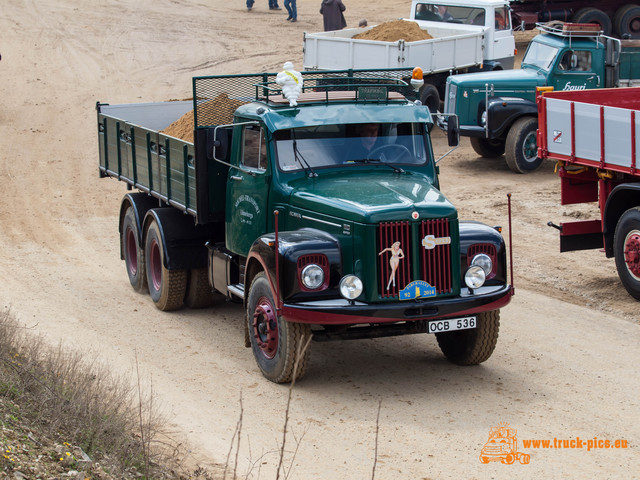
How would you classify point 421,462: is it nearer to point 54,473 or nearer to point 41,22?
point 54,473

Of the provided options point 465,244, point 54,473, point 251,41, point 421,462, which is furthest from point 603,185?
point 251,41

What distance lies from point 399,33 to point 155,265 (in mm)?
11672

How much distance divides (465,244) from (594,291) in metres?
3.90

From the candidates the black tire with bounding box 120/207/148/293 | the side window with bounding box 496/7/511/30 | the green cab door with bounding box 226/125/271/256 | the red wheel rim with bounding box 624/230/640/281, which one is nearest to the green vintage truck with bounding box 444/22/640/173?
the side window with bounding box 496/7/511/30

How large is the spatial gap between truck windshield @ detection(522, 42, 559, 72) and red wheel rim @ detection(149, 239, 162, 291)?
33.4 ft

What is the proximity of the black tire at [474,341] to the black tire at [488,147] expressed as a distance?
11182 millimetres

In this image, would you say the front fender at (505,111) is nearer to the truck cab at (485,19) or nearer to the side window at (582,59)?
the side window at (582,59)

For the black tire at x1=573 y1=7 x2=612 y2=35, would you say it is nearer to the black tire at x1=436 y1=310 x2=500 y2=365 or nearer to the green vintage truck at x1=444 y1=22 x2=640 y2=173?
the green vintage truck at x1=444 y1=22 x2=640 y2=173

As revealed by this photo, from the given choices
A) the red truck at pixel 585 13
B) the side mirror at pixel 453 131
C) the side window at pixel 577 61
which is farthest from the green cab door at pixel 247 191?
the red truck at pixel 585 13

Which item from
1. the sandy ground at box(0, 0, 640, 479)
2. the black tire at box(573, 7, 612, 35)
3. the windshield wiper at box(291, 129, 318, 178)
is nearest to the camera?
the sandy ground at box(0, 0, 640, 479)

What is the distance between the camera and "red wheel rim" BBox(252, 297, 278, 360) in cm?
836

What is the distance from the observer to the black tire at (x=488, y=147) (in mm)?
19766

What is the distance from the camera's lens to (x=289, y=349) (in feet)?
26.7

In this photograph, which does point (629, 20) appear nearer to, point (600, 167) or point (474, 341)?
point (600, 167)
